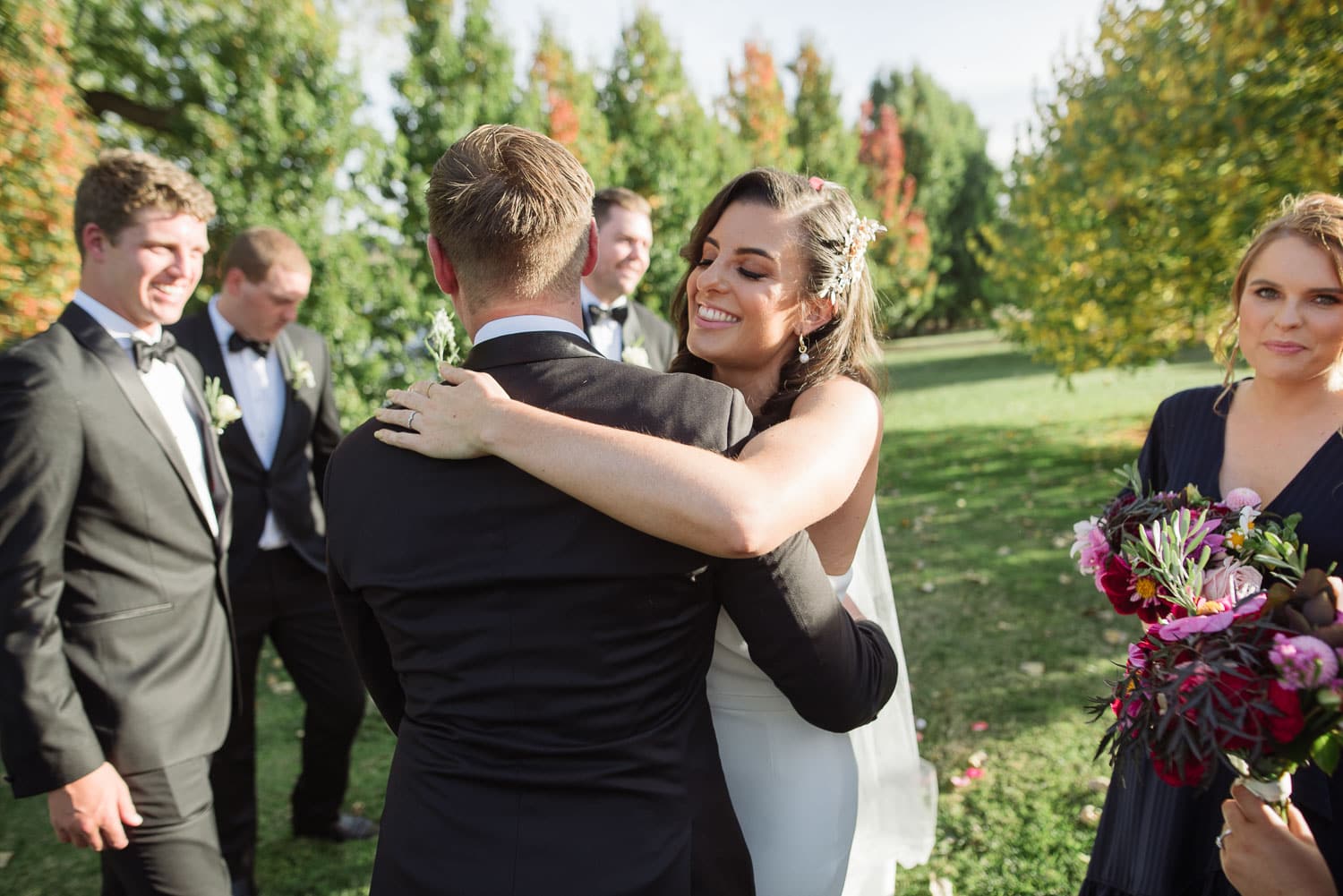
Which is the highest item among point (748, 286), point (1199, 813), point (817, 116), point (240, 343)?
point (817, 116)

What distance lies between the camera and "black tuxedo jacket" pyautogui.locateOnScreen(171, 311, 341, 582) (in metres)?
4.15

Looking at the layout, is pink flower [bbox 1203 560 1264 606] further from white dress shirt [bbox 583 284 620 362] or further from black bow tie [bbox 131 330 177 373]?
white dress shirt [bbox 583 284 620 362]

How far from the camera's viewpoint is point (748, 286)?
2.48 m

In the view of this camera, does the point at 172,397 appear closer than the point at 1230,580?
No

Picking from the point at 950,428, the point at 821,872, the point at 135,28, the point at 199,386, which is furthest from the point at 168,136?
the point at 950,428

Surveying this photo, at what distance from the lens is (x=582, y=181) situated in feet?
5.79

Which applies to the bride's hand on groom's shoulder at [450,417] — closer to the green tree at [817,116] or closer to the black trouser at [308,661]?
the black trouser at [308,661]

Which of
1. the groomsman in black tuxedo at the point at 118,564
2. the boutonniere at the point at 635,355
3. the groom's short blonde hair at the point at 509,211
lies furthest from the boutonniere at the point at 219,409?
the groom's short blonde hair at the point at 509,211

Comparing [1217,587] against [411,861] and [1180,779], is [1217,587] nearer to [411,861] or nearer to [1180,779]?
[1180,779]

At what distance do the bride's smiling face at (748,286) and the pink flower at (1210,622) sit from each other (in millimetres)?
1256

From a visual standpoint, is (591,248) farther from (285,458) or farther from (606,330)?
(606,330)

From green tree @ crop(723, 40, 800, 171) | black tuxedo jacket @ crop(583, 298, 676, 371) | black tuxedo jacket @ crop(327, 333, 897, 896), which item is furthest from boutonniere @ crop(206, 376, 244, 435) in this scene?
green tree @ crop(723, 40, 800, 171)

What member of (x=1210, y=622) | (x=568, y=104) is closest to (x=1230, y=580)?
(x=1210, y=622)

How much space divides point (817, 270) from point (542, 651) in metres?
1.47
